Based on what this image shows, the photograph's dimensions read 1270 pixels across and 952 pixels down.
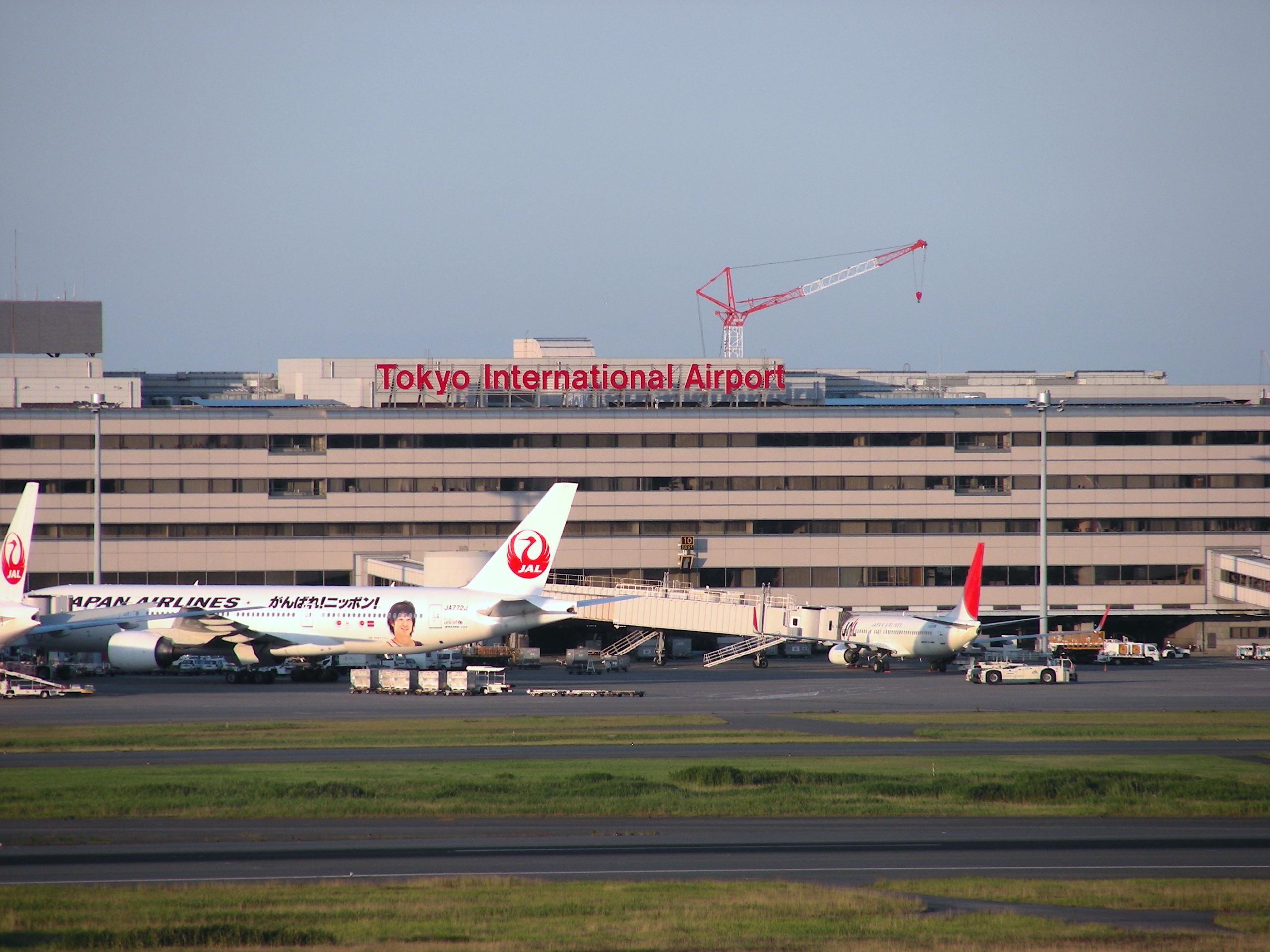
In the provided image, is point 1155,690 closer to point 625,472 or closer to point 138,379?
point 625,472

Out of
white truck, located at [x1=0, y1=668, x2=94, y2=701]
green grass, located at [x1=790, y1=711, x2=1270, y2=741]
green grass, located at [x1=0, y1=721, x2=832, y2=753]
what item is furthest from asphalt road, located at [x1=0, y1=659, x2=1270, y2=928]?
white truck, located at [x1=0, y1=668, x2=94, y2=701]

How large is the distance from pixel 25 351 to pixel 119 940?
116490 mm

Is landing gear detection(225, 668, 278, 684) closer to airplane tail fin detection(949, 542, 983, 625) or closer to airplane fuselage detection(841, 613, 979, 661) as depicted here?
airplane fuselage detection(841, 613, 979, 661)

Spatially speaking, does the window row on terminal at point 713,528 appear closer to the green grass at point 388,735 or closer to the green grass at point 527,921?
the green grass at point 388,735

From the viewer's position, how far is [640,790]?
105 ft

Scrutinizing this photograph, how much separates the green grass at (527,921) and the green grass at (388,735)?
2065 centimetres

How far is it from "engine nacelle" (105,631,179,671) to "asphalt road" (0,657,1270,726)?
4.07 feet

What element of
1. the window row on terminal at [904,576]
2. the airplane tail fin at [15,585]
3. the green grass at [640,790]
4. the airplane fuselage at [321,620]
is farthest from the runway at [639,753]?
the window row on terminal at [904,576]

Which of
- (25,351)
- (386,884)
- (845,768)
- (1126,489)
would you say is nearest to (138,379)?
(25,351)

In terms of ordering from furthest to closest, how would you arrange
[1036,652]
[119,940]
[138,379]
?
[138,379] < [1036,652] < [119,940]

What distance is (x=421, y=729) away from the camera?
46.8 meters

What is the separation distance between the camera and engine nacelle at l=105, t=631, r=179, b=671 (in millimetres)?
70000

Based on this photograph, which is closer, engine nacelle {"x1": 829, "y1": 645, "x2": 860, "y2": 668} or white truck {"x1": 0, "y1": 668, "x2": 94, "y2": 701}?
white truck {"x1": 0, "y1": 668, "x2": 94, "y2": 701}

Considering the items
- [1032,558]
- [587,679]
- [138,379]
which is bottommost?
[587,679]
